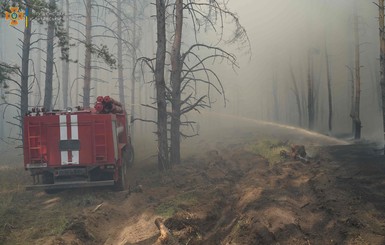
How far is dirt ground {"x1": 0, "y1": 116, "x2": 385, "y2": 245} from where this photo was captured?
6.44m

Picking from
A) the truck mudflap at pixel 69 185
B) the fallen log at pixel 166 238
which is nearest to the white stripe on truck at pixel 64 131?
the truck mudflap at pixel 69 185

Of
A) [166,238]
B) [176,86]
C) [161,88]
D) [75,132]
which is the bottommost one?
[166,238]

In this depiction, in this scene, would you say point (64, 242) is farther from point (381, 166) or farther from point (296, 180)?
point (381, 166)

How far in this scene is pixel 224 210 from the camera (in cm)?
825

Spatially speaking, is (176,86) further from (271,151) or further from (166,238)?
(166,238)

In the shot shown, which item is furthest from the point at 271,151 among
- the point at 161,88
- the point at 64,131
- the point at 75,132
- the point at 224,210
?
the point at 64,131

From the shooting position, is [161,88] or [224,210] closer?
[224,210]

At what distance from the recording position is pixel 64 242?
6660 mm

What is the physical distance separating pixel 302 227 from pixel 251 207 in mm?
1293

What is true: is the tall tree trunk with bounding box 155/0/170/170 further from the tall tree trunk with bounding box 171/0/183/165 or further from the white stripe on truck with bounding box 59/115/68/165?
the white stripe on truck with bounding box 59/115/68/165

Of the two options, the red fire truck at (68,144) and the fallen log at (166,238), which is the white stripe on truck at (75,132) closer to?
the red fire truck at (68,144)

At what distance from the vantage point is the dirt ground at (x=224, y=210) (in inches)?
253

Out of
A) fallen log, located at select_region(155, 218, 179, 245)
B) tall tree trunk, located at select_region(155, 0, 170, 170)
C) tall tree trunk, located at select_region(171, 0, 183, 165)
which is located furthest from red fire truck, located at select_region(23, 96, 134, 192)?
tall tree trunk, located at select_region(171, 0, 183, 165)

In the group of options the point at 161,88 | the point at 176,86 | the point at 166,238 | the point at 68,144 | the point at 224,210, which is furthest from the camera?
the point at 176,86
